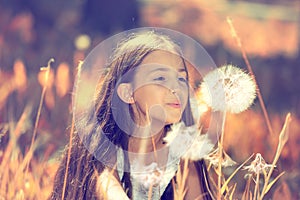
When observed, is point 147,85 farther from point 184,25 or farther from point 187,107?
point 184,25

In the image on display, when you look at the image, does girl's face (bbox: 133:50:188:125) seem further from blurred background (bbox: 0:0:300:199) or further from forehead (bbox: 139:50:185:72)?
blurred background (bbox: 0:0:300:199)

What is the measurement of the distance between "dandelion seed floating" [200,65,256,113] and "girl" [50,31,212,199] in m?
0.07

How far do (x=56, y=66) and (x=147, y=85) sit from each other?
0.56m

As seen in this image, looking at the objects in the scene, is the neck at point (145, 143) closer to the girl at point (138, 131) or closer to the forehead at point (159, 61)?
the girl at point (138, 131)

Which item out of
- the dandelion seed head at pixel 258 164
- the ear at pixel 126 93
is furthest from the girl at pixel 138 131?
the dandelion seed head at pixel 258 164

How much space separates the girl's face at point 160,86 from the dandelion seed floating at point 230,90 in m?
0.08

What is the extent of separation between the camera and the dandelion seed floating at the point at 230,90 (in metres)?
1.45

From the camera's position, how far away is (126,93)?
1432 millimetres

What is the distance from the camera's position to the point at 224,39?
220cm

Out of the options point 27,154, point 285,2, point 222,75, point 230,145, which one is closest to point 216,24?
A: point 285,2

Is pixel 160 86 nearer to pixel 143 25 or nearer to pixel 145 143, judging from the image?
pixel 145 143

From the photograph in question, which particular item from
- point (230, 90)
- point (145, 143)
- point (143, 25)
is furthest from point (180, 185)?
point (143, 25)

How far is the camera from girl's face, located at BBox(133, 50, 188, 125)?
1411 millimetres

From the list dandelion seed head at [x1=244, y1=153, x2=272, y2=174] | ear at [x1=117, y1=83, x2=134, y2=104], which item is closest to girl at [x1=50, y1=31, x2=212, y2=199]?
ear at [x1=117, y1=83, x2=134, y2=104]
